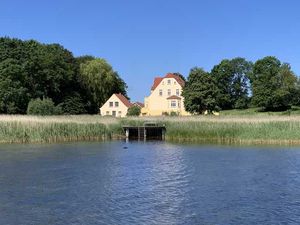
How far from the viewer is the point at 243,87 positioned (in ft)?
313

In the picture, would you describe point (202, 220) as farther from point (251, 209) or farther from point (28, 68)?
point (28, 68)

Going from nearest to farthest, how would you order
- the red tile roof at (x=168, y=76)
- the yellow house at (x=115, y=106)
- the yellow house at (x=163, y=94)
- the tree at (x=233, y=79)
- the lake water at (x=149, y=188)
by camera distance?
1. the lake water at (x=149, y=188)
2. the yellow house at (x=115, y=106)
3. the yellow house at (x=163, y=94)
4. the red tile roof at (x=168, y=76)
5. the tree at (x=233, y=79)

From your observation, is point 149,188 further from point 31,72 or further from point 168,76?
point 168,76

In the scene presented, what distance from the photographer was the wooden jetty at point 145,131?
4488cm

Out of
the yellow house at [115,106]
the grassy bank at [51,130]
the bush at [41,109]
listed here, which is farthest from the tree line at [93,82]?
the grassy bank at [51,130]

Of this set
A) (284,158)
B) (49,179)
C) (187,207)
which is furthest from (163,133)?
(187,207)

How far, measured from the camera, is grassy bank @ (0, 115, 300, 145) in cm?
3472

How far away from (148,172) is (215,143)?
15962 mm

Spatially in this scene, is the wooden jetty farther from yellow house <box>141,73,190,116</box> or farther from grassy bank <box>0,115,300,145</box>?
yellow house <box>141,73,190,116</box>

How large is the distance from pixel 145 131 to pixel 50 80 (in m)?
32.9

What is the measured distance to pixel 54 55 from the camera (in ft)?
252

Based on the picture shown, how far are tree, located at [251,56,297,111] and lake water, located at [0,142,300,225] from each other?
5475cm

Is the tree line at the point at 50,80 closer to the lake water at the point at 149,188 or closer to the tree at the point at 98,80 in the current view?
the tree at the point at 98,80

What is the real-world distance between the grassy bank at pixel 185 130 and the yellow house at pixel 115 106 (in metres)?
37.7
